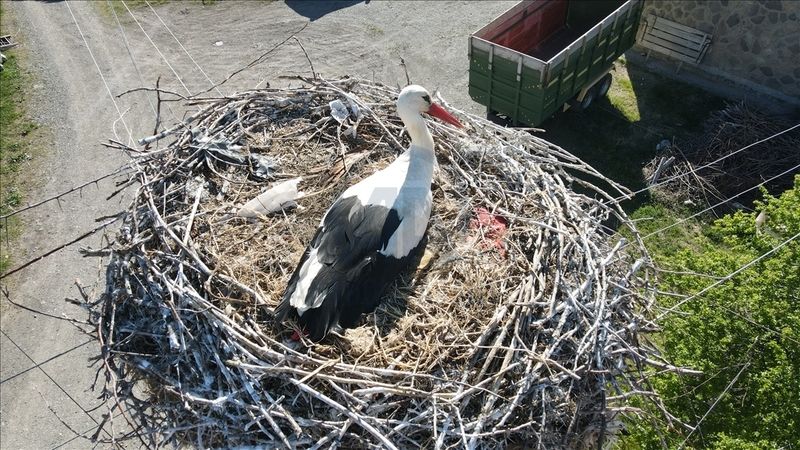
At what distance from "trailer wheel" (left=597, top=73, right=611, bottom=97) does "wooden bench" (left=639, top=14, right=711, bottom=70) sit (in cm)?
158

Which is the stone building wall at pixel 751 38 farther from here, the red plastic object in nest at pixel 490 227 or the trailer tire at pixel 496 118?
the red plastic object in nest at pixel 490 227

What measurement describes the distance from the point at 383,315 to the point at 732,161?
7296mm

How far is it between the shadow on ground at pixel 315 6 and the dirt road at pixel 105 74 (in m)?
0.04

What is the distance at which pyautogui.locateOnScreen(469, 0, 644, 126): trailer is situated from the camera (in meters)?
9.25

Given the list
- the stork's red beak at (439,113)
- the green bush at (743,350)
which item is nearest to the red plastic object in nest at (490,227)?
the stork's red beak at (439,113)

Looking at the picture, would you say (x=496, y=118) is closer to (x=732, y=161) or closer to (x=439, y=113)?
(x=732, y=161)

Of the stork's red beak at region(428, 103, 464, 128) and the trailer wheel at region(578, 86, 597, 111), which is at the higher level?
the stork's red beak at region(428, 103, 464, 128)

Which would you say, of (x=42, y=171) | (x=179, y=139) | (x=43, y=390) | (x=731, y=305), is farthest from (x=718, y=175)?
(x=42, y=171)

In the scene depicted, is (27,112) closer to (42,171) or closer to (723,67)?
(42,171)

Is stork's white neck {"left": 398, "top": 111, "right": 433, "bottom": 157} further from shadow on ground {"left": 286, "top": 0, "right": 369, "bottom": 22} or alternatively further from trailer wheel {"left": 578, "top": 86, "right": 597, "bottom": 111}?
shadow on ground {"left": 286, "top": 0, "right": 369, "bottom": 22}

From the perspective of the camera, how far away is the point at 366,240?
494 centimetres

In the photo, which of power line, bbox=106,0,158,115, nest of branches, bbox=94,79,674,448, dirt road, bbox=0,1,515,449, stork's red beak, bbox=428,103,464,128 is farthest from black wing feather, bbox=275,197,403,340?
power line, bbox=106,0,158,115

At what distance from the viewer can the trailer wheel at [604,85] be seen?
11.0 metres

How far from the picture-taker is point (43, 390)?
836 centimetres
